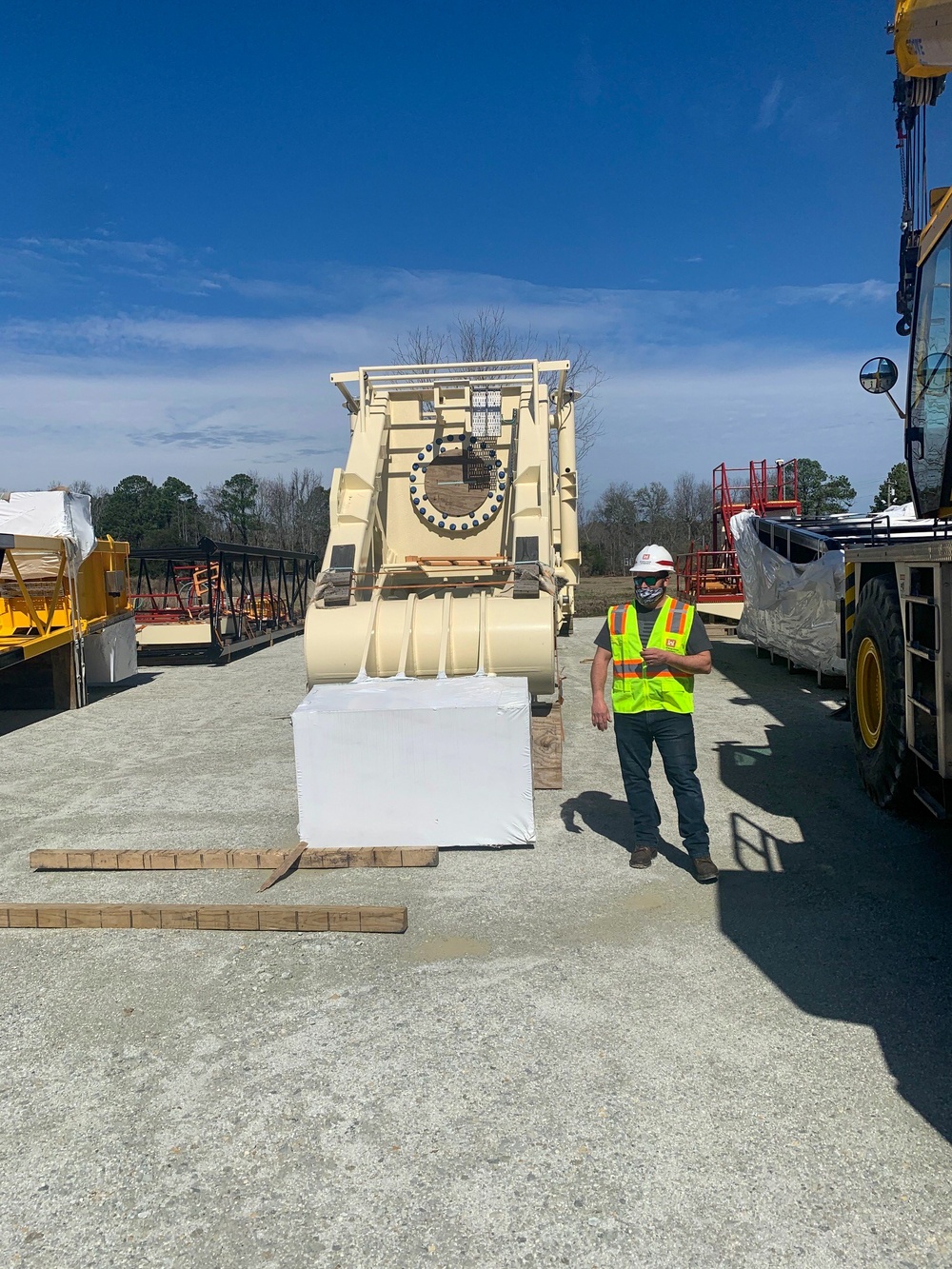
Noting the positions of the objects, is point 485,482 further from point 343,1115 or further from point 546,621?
point 343,1115

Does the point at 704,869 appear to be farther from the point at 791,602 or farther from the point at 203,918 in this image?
the point at 791,602

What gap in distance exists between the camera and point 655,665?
5.27 meters

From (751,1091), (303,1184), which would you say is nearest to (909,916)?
(751,1091)

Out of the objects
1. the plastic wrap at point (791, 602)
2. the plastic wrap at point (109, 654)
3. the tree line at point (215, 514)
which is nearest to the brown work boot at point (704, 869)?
the plastic wrap at point (791, 602)

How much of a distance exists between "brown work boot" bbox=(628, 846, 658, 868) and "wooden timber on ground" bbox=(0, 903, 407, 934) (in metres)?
1.50

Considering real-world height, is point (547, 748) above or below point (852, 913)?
above

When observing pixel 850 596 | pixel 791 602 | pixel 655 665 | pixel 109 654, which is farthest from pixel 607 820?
pixel 109 654

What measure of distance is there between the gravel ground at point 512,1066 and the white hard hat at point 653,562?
1.72 meters

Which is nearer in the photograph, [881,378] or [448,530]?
[881,378]

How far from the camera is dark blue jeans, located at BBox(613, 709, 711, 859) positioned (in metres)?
5.23

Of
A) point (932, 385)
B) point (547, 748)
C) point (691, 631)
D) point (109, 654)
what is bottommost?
point (547, 748)

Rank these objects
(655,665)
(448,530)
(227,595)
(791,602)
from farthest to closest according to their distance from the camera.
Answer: (227,595)
(791,602)
(448,530)
(655,665)

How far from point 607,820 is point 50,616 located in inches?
352

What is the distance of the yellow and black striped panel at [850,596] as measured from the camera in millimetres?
7273
